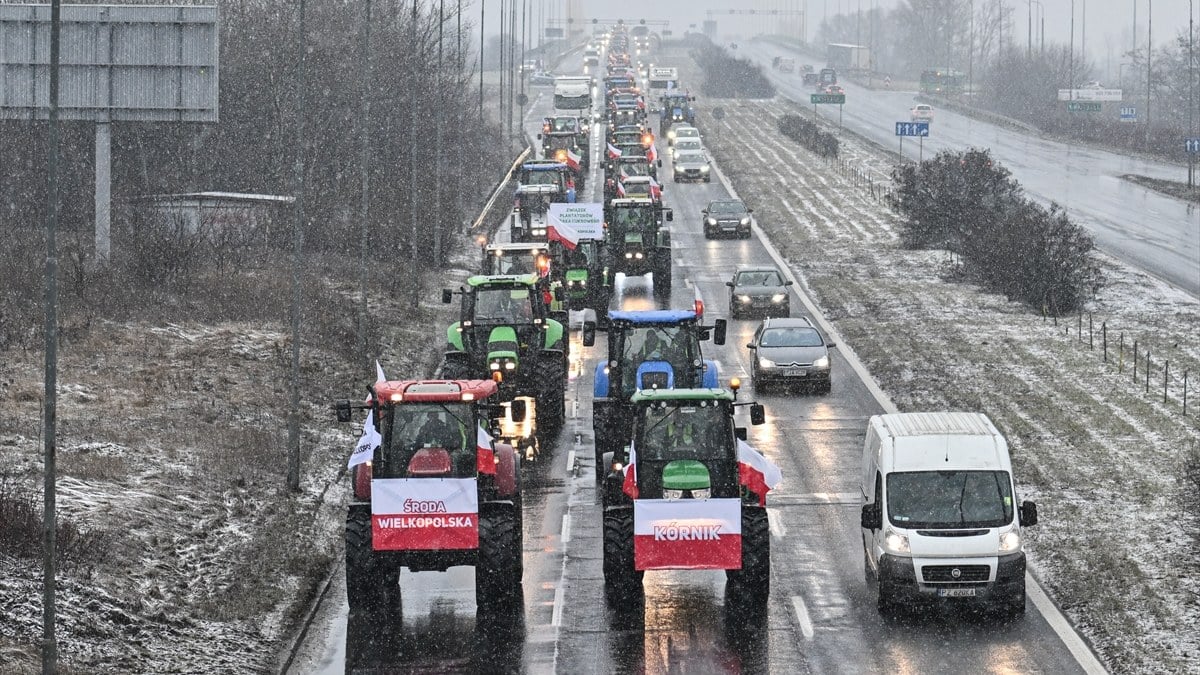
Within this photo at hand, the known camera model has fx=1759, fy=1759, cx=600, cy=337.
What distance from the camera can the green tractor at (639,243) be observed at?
5156cm

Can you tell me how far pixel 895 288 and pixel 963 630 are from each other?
33282mm

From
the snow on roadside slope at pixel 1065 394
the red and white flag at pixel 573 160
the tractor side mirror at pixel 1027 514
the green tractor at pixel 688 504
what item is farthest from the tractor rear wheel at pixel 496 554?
the red and white flag at pixel 573 160

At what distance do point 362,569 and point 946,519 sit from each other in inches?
270

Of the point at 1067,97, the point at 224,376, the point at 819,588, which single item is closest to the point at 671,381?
the point at 819,588

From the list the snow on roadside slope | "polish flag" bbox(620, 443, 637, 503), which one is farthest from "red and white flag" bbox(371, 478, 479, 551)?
the snow on roadside slope

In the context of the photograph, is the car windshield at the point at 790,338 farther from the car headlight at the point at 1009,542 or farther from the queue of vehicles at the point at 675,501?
the car headlight at the point at 1009,542

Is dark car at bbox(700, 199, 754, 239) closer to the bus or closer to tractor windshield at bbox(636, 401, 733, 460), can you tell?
tractor windshield at bbox(636, 401, 733, 460)

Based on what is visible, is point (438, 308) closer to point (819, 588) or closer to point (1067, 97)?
point (819, 588)

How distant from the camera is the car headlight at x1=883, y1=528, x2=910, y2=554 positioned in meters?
20.5

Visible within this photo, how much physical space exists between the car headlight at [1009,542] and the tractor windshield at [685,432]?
334cm

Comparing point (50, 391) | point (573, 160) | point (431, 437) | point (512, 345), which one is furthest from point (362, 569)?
point (573, 160)

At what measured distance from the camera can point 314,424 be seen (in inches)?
1266

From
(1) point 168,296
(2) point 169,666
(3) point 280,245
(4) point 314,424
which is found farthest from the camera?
(3) point 280,245

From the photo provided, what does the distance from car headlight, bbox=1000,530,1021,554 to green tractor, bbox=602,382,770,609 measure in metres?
A: 2.70
